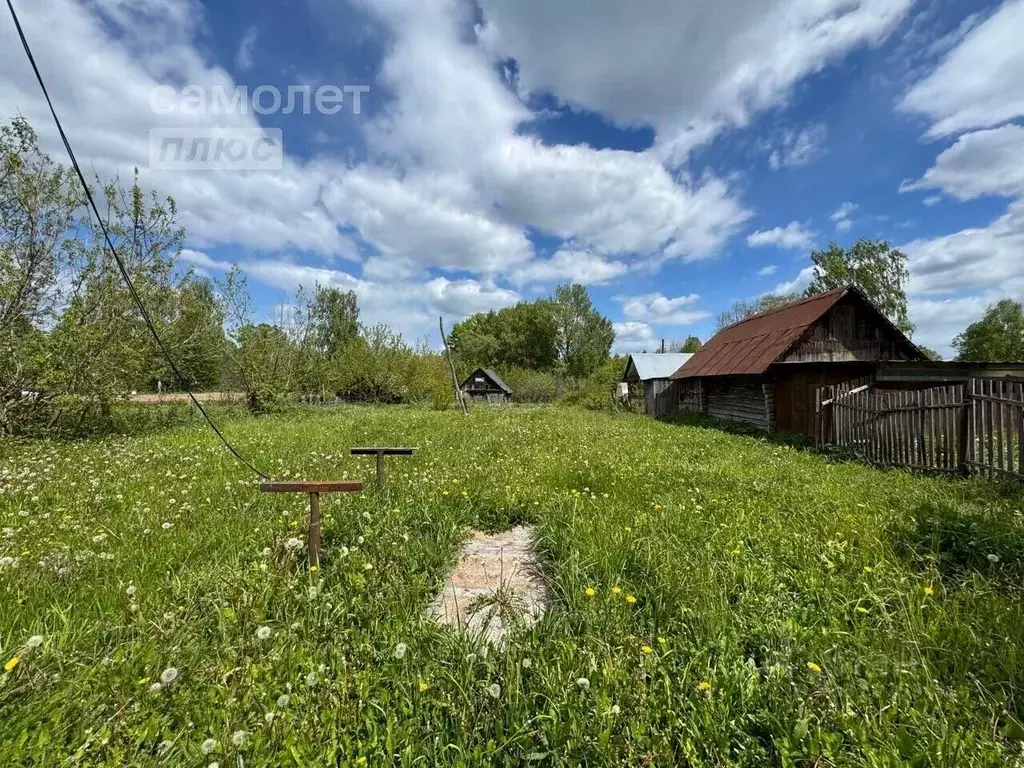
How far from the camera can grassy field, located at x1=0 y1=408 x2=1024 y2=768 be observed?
191 centimetres

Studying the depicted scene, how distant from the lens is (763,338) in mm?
16656

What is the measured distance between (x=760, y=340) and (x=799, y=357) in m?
1.98

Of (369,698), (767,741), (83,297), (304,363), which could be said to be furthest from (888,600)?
(304,363)

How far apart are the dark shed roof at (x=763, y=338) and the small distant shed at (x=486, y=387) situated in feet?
87.0

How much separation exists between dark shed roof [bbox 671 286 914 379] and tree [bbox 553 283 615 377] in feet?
117

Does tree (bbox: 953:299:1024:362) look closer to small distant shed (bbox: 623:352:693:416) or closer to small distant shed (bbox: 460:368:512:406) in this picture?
small distant shed (bbox: 623:352:693:416)

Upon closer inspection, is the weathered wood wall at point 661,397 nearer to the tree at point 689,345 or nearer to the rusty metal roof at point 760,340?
the rusty metal roof at point 760,340

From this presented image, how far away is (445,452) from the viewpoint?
882 cm

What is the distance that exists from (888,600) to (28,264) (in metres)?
15.5

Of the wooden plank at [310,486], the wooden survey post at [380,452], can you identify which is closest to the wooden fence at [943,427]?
the wooden survey post at [380,452]

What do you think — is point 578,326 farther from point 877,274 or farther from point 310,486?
point 310,486

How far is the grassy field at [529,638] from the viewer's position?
1905 millimetres

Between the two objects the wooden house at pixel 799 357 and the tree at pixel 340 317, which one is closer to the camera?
the wooden house at pixel 799 357

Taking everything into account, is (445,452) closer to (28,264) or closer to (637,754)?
(637,754)
